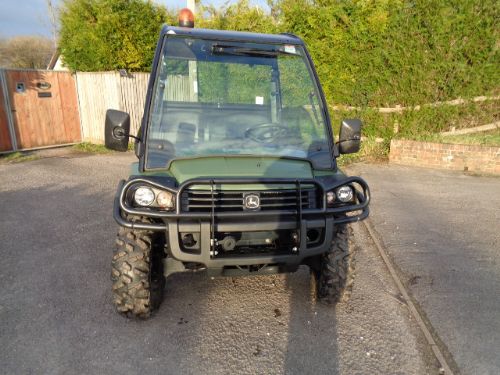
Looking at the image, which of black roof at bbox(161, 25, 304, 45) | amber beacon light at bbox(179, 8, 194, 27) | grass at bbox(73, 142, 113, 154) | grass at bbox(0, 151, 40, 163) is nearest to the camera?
black roof at bbox(161, 25, 304, 45)

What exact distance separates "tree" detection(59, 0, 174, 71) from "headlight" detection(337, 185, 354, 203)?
9.37m

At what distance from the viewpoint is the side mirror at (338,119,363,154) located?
3146 millimetres

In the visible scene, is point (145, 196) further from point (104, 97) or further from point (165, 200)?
point (104, 97)

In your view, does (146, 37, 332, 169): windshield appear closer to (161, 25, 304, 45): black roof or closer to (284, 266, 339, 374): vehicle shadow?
(161, 25, 304, 45): black roof

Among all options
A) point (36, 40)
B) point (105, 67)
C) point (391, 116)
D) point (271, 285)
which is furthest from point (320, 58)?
point (36, 40)

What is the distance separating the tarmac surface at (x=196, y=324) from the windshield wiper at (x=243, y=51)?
2.10m

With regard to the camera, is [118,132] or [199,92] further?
[199,92]

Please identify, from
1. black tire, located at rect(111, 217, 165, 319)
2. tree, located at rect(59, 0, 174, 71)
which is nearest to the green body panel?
black tire, located at rect(111, 217, 165, 319)

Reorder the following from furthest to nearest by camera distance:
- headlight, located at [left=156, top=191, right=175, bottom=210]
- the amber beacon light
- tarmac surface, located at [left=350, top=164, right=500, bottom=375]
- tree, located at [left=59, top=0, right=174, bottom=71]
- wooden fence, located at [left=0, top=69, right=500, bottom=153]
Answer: tree, located at [left=59, top=0, right=174, bottom=71], wooden fence, located at [left=0, top=69, right=500, bottom=153], the amber beacon light, tarmac surface, located at [left=350, top=164, right=500, bottom=375], headlight, located at [left=156, top=191, right=175, bottom=210]

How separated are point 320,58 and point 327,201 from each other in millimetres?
7349

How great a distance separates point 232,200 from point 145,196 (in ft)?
1.94

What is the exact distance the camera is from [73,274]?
3516 millimetres

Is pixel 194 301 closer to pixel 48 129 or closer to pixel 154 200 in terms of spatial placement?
pixel 154 200

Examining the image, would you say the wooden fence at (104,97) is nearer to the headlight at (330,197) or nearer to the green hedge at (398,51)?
the green hedge at (398,51)
